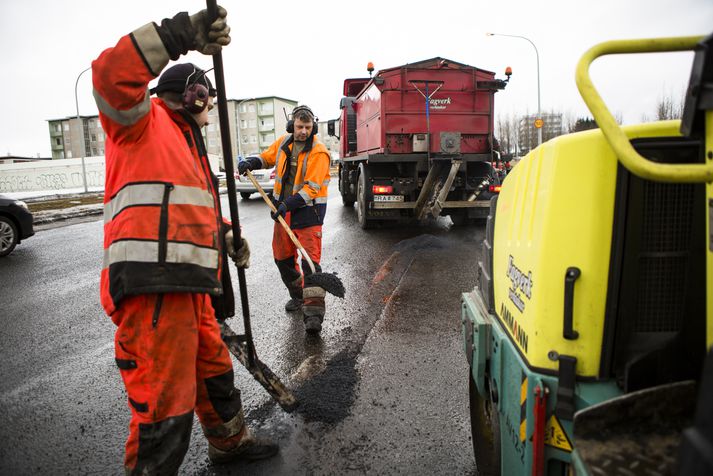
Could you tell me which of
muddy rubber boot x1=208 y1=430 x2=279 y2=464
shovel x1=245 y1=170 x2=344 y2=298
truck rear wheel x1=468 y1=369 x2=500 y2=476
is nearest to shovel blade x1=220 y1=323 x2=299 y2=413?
muddy rubber boot x1=208 y1=430 x2=279 y2=464

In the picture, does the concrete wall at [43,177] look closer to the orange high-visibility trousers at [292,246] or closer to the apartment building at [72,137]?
the orange high-visibility trousers at [292,246]

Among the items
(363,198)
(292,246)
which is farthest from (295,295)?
(363,198)

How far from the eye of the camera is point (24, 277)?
250 inches

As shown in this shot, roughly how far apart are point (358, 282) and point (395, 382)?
264cm

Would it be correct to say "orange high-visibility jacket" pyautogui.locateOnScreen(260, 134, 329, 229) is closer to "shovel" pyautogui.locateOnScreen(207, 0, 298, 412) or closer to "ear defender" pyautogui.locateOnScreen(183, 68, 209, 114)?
"shovel" pyautogui.locateOnScreen(207, 0, 298, 412)

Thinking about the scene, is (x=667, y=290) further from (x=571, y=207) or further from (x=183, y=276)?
(x=183, y=276)

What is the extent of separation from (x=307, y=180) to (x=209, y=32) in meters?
2.51

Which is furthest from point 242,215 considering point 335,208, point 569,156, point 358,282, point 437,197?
point 569,156

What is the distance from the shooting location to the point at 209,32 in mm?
1846

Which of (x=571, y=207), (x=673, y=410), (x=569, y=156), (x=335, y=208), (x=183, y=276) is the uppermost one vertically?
(x=569, y=156)

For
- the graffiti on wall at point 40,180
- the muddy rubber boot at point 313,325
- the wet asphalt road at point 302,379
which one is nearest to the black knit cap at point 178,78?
the wet asphalt road at point 302,379

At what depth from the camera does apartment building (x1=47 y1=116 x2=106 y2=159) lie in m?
83.5

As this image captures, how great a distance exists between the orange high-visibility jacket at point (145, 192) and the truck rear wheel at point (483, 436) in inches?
51.8

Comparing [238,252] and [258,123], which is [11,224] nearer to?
[238,252]
